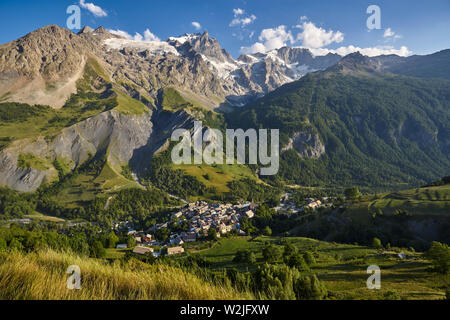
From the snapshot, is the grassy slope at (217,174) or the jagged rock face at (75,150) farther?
the grassy slope at (217,174)

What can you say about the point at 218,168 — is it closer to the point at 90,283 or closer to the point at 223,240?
the point at 223,240

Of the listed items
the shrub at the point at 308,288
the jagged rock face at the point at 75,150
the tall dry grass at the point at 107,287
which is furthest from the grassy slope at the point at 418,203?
the jagged rock face at the point at 75,150

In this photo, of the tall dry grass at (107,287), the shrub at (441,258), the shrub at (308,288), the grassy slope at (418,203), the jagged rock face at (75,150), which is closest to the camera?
the tall dry grass at (107,287)

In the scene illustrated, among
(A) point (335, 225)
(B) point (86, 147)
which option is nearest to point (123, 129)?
(B) point (86, 147)

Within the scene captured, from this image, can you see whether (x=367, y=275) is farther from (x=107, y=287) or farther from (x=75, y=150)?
(x=75, y=150)

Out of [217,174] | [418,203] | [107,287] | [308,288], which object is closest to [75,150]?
[217,174]

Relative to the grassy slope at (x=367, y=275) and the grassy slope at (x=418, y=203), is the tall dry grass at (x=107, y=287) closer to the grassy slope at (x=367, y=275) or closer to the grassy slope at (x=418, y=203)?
the grassy slope at (x=367, y=275)

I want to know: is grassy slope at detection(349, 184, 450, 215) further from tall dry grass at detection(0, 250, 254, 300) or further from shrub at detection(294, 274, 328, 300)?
tall dry grass at detection(0, 250, 254, 300)

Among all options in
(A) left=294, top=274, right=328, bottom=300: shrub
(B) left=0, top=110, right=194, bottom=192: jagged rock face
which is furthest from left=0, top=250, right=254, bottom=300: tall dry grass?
(B) left=0, top=110, right=194, bottom=192: jagged rock face

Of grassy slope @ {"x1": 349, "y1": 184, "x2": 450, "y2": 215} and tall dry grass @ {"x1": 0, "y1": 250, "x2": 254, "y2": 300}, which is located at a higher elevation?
tall dry grass @ {"x1": 0, "y1": 250, "x2": 254, "y2": 300}

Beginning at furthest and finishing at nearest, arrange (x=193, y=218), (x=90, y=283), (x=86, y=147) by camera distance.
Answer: (x=86, y=147)
(x=193, y=218)
(x=90, y=283)

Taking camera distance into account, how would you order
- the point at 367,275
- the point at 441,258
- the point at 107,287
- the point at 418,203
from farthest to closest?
1. the point at 418,203
2. the point at 367,275
3. the point at 441,258
4. the point at 107,287
